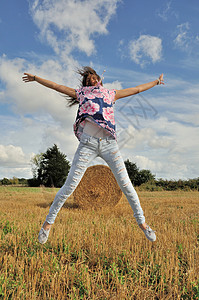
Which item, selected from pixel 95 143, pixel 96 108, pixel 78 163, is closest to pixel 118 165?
pixel 95 143

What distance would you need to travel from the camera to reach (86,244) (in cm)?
421

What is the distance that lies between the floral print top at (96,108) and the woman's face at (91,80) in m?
0.18

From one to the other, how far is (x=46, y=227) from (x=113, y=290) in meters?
1.30

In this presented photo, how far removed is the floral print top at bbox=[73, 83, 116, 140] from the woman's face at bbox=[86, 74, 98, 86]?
0.18 meters

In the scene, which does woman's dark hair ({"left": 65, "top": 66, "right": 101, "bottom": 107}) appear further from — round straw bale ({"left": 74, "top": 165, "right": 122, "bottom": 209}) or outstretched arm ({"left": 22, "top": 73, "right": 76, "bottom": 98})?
round straw bale ({"left": 74, "top": 165, "right": 122, "bottom": 209})

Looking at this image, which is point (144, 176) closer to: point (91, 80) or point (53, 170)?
point (53, 170)

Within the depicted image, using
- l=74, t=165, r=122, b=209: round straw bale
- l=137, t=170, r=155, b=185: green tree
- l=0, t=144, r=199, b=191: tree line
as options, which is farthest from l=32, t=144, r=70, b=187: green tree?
l=74, t=165, r=122, b=209: round straw bale

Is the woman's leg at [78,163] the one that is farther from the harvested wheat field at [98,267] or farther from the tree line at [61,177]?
the tree line at [61,177]

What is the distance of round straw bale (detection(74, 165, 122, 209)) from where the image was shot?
885 centimetres

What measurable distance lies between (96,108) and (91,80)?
0.65 metres

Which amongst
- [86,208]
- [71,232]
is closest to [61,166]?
[86,208]

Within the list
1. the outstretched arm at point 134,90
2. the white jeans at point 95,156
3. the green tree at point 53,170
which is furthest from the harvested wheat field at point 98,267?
the green tree at point 53,170

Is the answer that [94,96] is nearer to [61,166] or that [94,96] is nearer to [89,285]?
[89,285]

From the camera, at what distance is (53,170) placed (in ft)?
132
